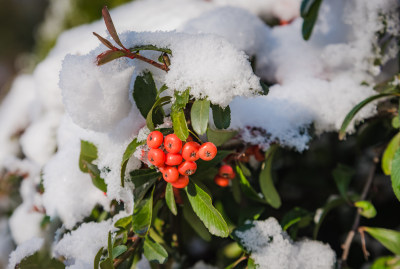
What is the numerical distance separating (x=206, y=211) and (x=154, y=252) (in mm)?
201

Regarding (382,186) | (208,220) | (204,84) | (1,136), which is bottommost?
(1,136)

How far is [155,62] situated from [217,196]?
2.02 feet

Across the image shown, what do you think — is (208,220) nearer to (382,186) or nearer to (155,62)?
(155,62)

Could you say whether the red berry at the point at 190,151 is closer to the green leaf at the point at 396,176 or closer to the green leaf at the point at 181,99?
the green leaf at the point at 181,99

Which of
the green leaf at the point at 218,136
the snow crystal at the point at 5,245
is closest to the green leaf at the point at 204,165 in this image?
the green leaf at the point at 218,136

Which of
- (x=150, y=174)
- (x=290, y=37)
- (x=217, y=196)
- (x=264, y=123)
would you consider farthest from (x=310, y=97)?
(x=150, y=174)

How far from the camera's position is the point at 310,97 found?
45.1 inches

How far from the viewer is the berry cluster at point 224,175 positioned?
1013 millimetres

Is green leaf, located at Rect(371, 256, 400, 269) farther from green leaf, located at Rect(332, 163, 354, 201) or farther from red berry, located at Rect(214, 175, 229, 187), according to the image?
red berry, located at Rect(214, 175, 229, 187)

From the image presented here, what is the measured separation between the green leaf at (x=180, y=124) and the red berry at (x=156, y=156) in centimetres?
6

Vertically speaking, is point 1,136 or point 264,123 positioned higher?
point 264,123

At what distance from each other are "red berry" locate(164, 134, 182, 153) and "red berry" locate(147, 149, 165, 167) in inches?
0.8

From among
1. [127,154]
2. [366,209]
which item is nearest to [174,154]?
[127,154]

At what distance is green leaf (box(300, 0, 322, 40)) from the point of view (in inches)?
45.7
